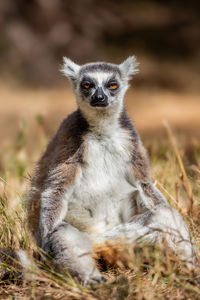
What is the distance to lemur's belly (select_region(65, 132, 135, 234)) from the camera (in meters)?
3.33

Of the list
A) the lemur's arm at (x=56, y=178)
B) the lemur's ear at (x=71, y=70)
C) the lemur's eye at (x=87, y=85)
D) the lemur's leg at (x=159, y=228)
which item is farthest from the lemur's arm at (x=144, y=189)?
the lemur's ear at (x=71, y=70)

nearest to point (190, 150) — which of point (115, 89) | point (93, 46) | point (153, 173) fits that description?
point (153, 173)

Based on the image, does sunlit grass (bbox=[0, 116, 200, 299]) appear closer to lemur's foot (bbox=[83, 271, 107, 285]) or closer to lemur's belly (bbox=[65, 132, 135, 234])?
lemur's foot (bbox=[83, 271, 107, 285])

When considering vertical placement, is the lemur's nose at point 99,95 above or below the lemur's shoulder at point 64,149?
above

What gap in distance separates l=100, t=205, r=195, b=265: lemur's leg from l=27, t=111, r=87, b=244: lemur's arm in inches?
15.2

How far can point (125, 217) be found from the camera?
11.1ft

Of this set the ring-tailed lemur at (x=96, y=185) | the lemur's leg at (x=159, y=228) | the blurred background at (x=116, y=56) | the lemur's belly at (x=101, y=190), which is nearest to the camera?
the lemur's leg at (x=159, y=228)

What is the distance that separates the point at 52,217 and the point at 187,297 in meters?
1.13

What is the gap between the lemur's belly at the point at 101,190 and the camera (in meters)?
3.33

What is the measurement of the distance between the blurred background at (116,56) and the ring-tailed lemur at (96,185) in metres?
6.17

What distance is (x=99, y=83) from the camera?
3.69 metres

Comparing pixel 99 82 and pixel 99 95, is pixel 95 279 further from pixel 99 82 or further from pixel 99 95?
pixel 99 82

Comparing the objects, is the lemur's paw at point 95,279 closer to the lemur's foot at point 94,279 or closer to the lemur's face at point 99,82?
the lemur's foot at point 94,279

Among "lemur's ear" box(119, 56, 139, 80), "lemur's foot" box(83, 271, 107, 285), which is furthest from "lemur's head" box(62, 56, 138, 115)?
"lemur's foot" box(83, 271, 107, 285)
